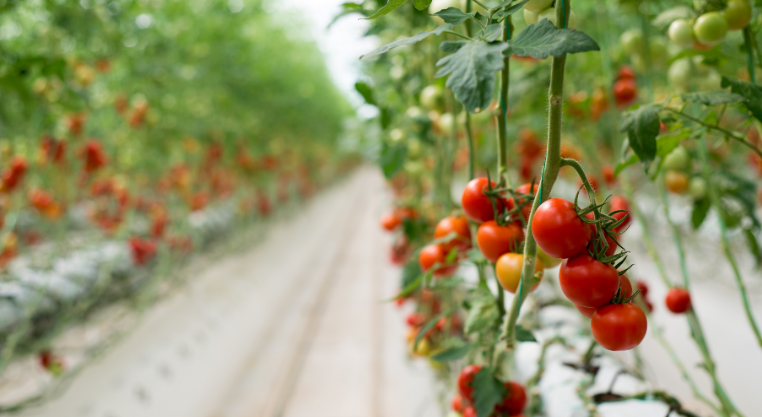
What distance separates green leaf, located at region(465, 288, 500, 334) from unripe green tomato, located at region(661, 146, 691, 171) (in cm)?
36

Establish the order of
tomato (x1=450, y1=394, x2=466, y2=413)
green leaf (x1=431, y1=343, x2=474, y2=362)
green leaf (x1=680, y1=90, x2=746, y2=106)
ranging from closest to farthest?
green leaf (x1=680, y1=90, x2=746, y2=106)
green leaf (x1=431, y1=343, x2=474, y2=362)
tomato (x1=450, y1=394, x2=466, y2=413)

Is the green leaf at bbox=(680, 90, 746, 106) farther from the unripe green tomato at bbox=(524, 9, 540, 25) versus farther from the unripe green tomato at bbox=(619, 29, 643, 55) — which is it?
the unripe green tomato at bbox=(619, 29, 643, 55)

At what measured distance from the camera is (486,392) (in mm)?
436

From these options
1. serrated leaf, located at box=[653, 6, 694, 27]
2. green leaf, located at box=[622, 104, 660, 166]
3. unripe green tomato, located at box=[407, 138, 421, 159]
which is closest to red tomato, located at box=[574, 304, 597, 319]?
green leaf, located at box=[622, 104, 660, 166]

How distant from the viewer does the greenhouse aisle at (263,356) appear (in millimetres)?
1262

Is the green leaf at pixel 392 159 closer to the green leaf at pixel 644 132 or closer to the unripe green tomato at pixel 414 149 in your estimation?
the unripe green tomato at pixel 414 149

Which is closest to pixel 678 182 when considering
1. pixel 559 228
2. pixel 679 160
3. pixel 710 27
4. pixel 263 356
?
pixel 679 160

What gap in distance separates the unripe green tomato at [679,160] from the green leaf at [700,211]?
57 mm

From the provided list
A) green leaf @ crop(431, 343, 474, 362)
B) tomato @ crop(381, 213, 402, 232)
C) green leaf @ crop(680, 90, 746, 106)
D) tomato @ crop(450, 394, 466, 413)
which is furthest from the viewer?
tomato @ crop(381, 213, 402, 232)

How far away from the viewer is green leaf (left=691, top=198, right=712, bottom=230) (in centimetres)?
60

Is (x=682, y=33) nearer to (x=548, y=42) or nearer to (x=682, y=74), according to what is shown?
(x=682, y=74)

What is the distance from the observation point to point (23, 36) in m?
1.34

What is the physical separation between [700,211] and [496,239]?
447 mm

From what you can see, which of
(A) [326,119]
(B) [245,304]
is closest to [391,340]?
(B) [245,304]
